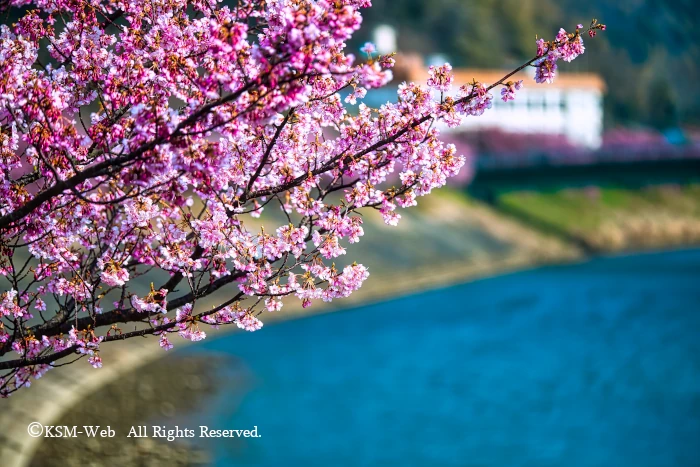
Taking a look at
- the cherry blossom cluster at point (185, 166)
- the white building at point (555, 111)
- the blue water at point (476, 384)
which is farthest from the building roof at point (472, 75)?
the cherry blossom cluster at point (185, 166)

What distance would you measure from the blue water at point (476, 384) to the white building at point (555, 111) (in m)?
56.9

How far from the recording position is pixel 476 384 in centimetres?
3578

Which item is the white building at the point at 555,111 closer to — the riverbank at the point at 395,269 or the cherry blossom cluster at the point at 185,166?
the riverbank at the point at 395,269

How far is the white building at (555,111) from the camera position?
109875 mm

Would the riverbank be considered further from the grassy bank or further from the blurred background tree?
the blurred background tree

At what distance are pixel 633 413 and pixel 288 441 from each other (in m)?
12.8

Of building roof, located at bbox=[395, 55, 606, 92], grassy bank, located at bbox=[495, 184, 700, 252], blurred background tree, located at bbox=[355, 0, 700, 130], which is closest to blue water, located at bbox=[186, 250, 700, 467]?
grassy bank, located at bbox=[495, 184, 700, 252]

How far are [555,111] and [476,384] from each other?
86.0 metres

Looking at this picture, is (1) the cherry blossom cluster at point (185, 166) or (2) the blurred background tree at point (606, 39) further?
(2) the blurred background tree at point (606, 39)

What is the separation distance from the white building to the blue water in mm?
56914

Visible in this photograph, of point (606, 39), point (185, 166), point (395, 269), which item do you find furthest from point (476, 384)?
point (606, 39)

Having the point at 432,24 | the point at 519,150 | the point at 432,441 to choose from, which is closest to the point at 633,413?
the point at 432,441

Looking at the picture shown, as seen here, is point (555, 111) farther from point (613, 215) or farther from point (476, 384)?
point (476, 384)

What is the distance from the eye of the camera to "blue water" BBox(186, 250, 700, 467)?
2848 centimetres
